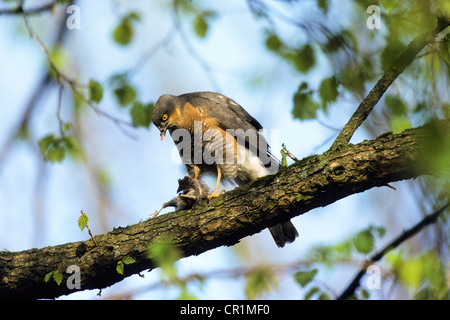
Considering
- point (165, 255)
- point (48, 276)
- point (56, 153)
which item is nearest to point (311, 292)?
point (165, 255)

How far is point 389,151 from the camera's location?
11.4 feet

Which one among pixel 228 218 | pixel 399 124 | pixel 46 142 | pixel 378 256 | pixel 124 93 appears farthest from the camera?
pixel 124 93

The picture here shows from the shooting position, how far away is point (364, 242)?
14.2ft

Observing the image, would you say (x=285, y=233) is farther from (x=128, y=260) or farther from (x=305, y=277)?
(x=128, y=260)

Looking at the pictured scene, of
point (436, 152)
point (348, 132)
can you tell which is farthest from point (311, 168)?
point (436, 152)

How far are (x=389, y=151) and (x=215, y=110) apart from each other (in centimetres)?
286

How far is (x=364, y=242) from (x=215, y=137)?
7.43ft

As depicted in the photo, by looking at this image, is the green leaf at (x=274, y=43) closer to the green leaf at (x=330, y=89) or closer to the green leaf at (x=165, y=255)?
the green leaf at (x=330, y=89)

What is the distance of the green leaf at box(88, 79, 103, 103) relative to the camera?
546cm

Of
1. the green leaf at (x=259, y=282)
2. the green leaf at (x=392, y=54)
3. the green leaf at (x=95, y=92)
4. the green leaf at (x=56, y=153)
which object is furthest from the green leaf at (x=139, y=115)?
the green leaf at (x=392, y=54)

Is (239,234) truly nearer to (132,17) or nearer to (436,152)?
(436,152)

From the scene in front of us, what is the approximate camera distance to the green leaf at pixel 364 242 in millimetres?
4309

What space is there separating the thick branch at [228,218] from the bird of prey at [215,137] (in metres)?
1.53

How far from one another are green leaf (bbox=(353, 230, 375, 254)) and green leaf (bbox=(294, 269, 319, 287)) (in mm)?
563
